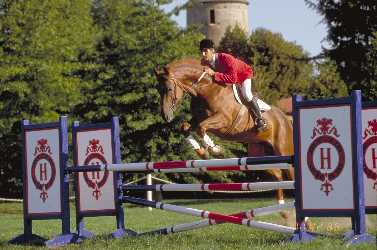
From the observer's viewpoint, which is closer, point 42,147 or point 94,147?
point 94,147

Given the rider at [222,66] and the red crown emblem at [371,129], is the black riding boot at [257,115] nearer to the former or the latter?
the rider at [222,66]

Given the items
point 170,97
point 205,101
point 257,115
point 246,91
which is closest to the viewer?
point 170,97

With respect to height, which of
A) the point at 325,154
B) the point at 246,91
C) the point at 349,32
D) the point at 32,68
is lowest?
the point at 325,154

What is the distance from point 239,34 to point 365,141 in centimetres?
5457

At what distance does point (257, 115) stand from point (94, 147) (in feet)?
10.5

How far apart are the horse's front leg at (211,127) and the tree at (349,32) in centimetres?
1759

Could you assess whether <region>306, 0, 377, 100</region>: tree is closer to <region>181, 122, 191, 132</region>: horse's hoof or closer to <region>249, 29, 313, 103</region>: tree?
<region>249, 29, 313, 103</region>: tree

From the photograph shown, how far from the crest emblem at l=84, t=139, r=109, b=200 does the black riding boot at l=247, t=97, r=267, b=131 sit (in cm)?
302

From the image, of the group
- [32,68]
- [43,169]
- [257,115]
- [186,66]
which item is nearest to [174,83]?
[186,66]

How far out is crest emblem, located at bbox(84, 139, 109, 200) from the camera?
34.2 feet

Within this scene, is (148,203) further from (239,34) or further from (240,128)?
(239,34)

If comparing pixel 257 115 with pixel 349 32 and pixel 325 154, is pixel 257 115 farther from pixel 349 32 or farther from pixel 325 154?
pixel 349 32

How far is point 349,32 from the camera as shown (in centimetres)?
3197

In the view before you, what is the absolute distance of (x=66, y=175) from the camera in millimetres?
10539
